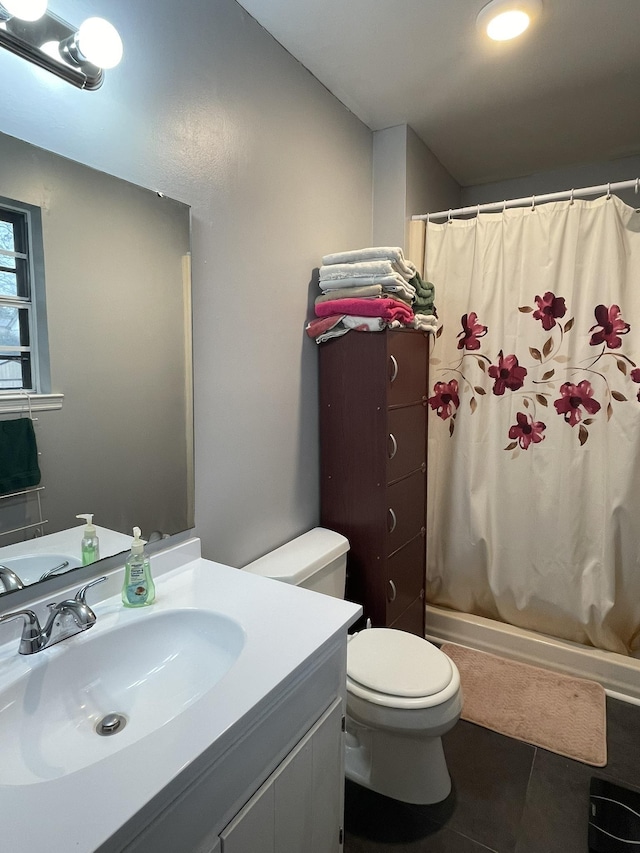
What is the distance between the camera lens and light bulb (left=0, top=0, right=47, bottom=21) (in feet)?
3.03

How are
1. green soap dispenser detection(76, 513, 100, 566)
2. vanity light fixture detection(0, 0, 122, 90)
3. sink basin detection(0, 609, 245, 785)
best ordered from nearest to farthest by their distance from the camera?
1. sink basin detection(0, 609, 245, 785)
2. vanity light fixture detection(0, 0, 122, 90)
3. green soap dispenser detection(76, 513, 100, 566)

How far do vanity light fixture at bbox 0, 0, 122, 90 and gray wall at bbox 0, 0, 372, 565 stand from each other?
0.21 ft

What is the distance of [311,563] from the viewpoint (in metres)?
1.69

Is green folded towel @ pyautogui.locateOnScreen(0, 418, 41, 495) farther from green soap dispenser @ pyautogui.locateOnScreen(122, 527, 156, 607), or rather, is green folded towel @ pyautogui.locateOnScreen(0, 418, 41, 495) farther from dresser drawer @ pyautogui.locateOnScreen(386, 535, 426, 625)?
dresser drawer @ pyautogui.locateOnScreen(386, 535, 426, 625)

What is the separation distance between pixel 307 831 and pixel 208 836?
0.35 meters

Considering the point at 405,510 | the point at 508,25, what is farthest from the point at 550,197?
the point at 405,510

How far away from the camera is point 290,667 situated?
3.03 feet

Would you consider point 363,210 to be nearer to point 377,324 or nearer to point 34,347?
point 377,324

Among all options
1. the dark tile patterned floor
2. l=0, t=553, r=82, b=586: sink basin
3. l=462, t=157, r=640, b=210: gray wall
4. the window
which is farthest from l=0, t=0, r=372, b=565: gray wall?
l=462, t=157, r=640, b=210: gray wall

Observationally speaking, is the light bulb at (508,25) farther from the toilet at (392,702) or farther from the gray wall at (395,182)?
the toilet at (392,702)

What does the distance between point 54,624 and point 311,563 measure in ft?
2.82

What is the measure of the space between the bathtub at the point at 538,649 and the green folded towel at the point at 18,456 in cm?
197

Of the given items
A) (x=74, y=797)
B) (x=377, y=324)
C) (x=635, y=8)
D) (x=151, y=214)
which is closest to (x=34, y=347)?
(x=151, y=214)

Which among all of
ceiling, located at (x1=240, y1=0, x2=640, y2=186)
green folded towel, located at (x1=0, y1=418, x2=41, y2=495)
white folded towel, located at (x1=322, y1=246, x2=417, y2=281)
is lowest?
green folded towel, located at (x1=0, y1=418, x2=41, y2=495)
